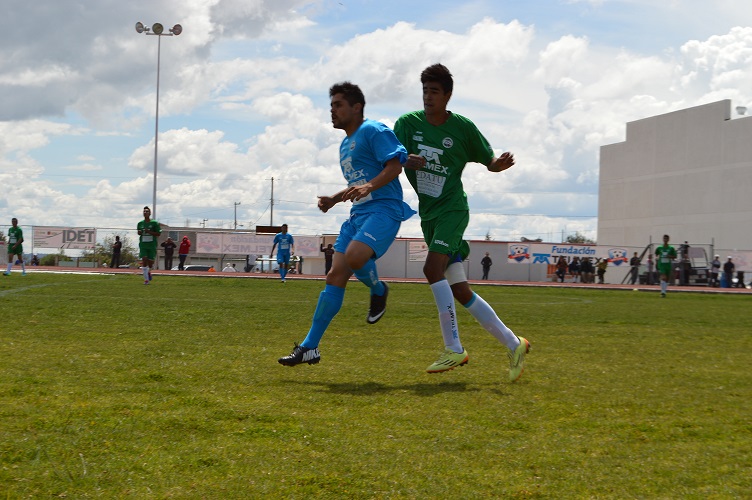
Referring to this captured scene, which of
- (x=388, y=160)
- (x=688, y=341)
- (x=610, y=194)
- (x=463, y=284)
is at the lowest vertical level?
(x=688, y=341)

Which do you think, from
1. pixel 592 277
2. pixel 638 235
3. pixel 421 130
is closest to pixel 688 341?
pixel 421 130

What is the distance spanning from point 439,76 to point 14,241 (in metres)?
24.3

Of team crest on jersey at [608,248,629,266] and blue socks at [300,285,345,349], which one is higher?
team crest on jersey at [608,248,629,266]

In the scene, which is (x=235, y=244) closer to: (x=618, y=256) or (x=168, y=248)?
(x=168, y=248)

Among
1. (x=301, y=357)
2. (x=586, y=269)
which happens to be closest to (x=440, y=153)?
(x=301, y=357)

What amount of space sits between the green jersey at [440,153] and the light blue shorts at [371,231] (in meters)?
0.33

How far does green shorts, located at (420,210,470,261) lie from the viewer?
6.09 meters

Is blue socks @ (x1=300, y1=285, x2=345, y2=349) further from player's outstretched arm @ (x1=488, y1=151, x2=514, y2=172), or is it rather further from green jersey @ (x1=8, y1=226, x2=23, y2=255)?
green jersey @ (x1=8, y1=226, x2=23, y2=255)

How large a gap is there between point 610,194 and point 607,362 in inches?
2895

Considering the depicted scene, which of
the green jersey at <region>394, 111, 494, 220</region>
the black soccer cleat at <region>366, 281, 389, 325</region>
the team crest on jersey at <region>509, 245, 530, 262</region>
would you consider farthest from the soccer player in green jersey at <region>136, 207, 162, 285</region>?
the team crest on jersey at <region>509, 245, 530, 262</region>

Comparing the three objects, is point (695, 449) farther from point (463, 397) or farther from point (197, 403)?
point (197, 403)

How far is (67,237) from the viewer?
44594mm

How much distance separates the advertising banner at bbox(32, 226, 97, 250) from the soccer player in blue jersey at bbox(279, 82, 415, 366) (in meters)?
41.2

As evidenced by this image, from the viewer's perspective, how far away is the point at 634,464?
3.41 meters
